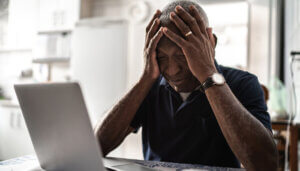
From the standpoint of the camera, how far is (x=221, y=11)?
3424 millimetres

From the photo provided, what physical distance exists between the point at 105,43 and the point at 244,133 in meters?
2.73

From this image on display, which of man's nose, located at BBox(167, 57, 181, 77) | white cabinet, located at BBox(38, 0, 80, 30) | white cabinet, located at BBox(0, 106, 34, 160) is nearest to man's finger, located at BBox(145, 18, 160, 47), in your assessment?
man's nose, located at BBox(167, 57, 181, 77)

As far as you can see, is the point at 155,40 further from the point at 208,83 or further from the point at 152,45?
the point at 208,83

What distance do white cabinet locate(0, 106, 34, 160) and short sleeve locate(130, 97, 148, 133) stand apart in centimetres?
283

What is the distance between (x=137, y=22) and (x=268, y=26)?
1529mm

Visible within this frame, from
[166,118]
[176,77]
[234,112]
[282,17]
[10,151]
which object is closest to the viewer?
[234,112]

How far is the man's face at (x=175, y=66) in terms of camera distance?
876mm

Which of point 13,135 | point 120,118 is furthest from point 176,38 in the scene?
point 13,135

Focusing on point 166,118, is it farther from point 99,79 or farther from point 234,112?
point 99,79

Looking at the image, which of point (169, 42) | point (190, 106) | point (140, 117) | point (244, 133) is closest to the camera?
point (244, 133)

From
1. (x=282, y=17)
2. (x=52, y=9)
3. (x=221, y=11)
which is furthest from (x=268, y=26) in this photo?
(x=52, y=9)

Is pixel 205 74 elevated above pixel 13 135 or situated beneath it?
elevated above

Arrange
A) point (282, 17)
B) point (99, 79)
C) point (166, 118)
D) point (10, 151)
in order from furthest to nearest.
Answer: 1. point (10, 151)
2. point (99, 79)
3. point (282, 17)
4. point (166, 118)

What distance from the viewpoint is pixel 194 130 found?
1.00m
